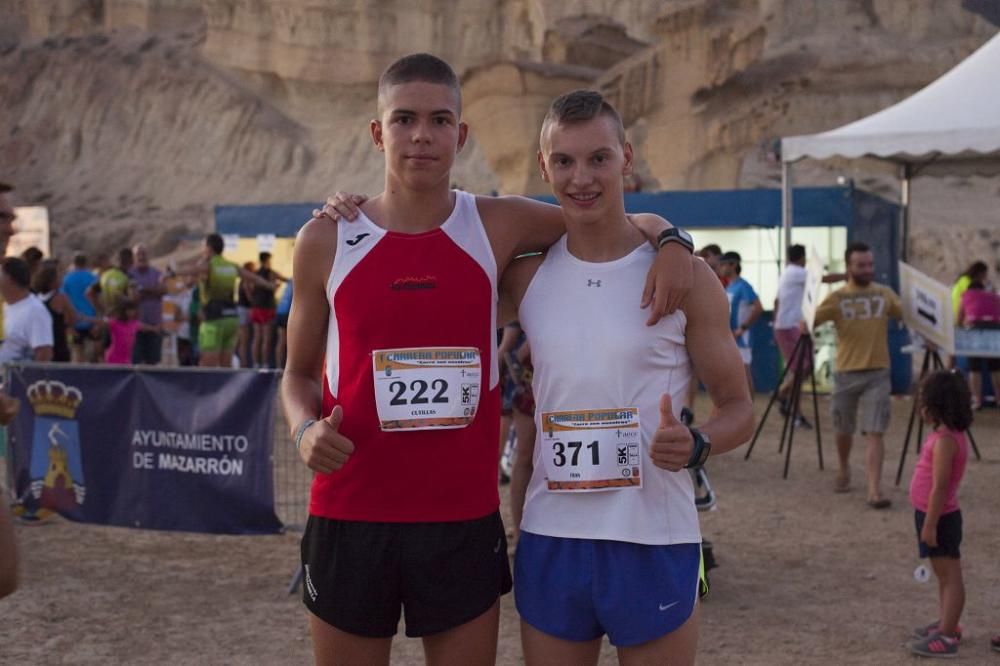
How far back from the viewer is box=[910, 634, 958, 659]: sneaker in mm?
4816

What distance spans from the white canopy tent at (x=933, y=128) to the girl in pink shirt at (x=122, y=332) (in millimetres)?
7314

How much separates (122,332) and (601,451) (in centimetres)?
1036

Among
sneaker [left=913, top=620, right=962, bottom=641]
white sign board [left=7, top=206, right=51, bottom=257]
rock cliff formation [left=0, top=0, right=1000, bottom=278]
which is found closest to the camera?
sneaker [left=913, top=620, right=962, bottom=641]

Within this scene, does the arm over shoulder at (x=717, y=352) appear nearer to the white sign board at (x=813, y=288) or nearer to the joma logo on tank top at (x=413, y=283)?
the joma logo on tank top at (x=413, y=283)

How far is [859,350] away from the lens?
8.09m

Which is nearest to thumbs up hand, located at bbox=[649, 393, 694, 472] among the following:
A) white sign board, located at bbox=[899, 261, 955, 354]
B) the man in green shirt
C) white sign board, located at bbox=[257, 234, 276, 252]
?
white sign board, located at bbox=[899, 261, 955, 354]

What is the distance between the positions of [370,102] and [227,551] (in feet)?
125

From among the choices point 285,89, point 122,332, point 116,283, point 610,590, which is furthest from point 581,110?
point 285,89

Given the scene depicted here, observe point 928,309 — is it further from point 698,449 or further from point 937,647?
point 698,449

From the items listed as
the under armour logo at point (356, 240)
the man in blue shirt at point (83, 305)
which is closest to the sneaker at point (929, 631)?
the under armour logo at point (356, 240)

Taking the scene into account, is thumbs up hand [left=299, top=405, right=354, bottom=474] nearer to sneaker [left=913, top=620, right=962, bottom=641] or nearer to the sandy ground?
the sandy ground

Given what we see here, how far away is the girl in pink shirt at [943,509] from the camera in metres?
4.78

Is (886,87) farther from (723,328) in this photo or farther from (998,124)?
(723,328)

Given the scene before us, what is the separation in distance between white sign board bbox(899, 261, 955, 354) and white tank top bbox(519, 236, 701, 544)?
6447 millimetres
